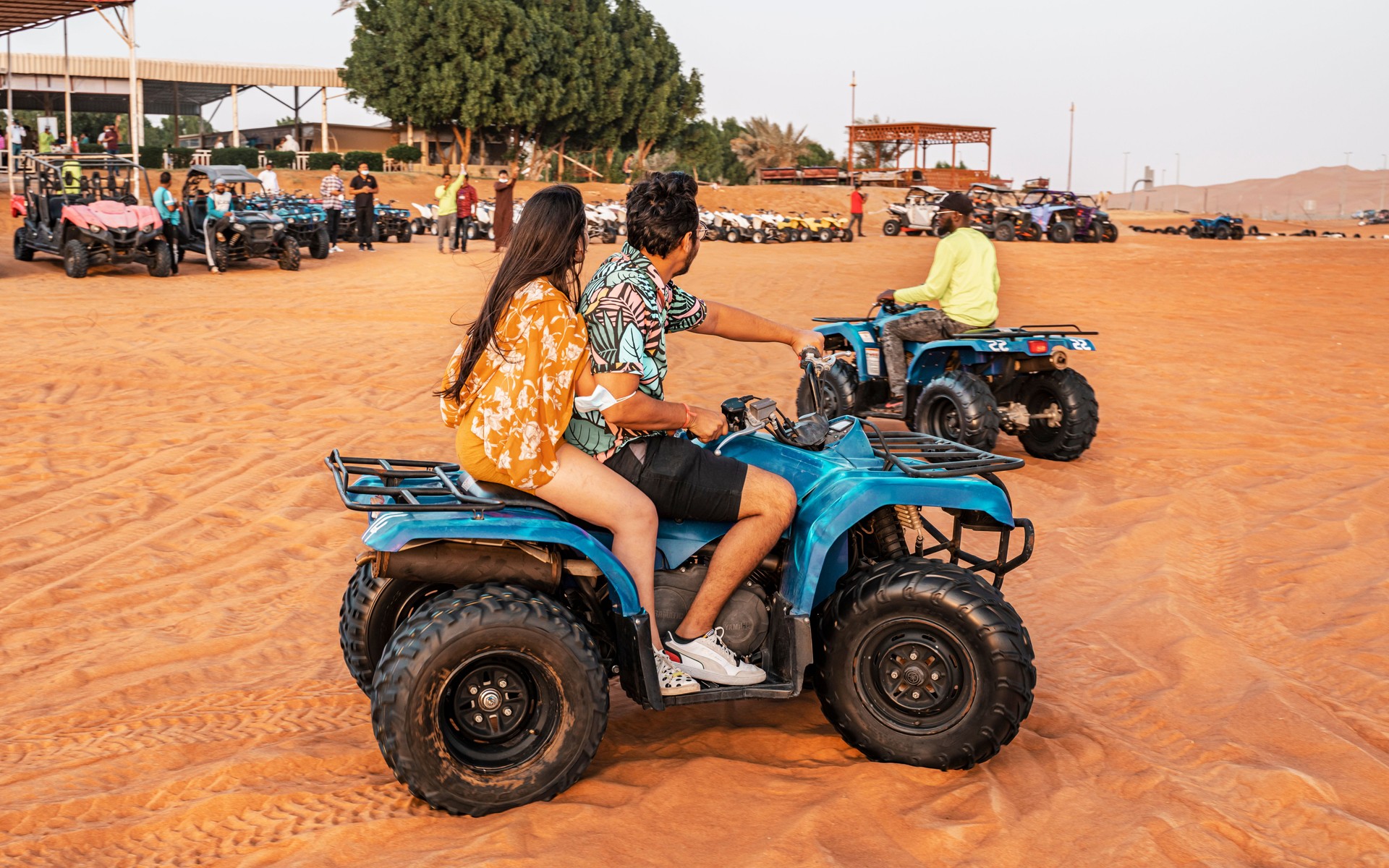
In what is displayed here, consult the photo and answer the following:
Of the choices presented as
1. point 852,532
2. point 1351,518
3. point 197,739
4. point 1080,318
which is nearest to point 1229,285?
point 1080,318

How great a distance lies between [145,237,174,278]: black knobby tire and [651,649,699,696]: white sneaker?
55.5 feet

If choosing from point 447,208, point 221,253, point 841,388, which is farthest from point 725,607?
point 447,208

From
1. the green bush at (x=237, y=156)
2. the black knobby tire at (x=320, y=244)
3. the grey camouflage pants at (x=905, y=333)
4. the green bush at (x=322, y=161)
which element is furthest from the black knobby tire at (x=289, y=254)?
the green bush at (x=322, y=161)

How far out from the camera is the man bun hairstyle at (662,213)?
3852 mm

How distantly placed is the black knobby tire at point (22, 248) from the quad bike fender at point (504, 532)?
18622 millimetres

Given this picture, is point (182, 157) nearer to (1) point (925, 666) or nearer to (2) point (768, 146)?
(2) point (768, 146)

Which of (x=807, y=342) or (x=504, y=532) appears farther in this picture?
(x=807, y=342)

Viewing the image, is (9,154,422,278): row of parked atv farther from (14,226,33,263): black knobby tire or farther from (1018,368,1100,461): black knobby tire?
(1018,368,1100,461): black knobby tire

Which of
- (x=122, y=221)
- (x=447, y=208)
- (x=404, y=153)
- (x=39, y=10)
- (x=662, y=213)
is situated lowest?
(x=662, y=213)

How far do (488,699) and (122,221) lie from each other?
16922mm

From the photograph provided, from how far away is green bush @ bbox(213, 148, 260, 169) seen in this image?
138 ft

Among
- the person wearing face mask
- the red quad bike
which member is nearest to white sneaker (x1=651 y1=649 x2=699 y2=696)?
the person wearing face mask

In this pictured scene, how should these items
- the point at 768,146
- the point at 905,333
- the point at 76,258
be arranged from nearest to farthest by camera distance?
the point at 905,333 → the point at 76,258 → the point at 768,146

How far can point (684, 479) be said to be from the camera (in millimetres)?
3736
